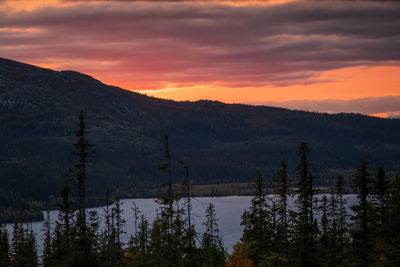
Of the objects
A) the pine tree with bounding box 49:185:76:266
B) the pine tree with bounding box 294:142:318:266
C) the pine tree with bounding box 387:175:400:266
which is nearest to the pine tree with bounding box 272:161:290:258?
the pine tree with bounding box 294:142:318:266

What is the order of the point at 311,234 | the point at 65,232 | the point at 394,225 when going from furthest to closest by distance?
1. the point at 394,225
2. the point at 65,232
3. the point at 311,234

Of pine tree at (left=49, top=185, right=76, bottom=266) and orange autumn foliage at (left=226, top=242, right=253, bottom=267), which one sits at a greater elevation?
pine tree at (left=49, top=185, right=76, bottom=266)

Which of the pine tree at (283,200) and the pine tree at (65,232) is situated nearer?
the pine tree at (65,232)

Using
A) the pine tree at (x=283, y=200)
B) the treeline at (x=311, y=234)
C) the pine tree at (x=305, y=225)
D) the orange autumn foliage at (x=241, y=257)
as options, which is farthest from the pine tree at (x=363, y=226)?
the orange autumn foliage at (x=241, y=257)

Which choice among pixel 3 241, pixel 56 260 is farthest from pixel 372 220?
pixel 3 241

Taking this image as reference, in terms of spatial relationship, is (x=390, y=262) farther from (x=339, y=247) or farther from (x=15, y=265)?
(x=15, y=265)

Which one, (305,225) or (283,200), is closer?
(305,225)

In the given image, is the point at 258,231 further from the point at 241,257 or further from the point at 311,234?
the point at 311,234

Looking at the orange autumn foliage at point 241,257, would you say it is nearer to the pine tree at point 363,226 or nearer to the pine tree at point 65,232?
the pine tree at point 363,226

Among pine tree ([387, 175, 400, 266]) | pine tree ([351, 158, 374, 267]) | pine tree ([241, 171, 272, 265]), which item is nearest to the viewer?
pine tree ([351, 158, 374, 267])

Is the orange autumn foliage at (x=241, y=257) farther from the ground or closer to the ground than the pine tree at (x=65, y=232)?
closer to the ground

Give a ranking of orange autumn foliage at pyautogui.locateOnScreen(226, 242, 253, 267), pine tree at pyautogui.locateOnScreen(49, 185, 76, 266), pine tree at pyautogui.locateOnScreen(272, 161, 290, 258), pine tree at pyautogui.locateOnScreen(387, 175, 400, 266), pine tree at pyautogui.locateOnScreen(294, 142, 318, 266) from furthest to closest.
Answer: pine tree at pyautogui.locateOnScreen(272, 161, 290, 258) < pine tree at pyautogui.locateOnScreen(387, 175, 400, 266) < pine tree at pyautogui.locateOnScreen(294, 142, 318, 266) < orange autumn foliage at pyautogui.locateOnScreen(226, 242, 253, 267) < pine tree at pyautogui.locateOnScreen(49, 185, 76, 266)

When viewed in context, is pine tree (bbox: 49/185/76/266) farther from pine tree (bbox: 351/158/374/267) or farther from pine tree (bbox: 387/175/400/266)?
pine tree (bbox: 387/175/400/266)

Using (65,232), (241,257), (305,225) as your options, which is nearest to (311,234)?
(305,225)
